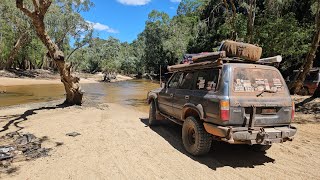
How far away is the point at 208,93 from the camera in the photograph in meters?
5.94

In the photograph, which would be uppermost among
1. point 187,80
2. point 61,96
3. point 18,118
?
point 187,80

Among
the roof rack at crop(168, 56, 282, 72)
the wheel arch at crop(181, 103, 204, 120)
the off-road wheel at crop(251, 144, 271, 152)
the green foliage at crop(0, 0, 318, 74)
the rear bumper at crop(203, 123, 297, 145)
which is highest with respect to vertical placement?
the green foliage at crop(0, 0, 318, 74)

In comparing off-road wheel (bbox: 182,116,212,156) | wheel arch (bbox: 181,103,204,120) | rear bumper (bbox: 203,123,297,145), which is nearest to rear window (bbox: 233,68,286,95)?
rear bumper (bbox: 203,123,297,145)

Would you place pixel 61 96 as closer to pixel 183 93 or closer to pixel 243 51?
pixel 183 93

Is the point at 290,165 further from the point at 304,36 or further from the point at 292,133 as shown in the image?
the point at 304,36

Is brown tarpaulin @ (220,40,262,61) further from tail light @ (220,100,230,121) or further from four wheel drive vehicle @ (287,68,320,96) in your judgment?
four wheel drive vehicle @ (287,68,320,96)

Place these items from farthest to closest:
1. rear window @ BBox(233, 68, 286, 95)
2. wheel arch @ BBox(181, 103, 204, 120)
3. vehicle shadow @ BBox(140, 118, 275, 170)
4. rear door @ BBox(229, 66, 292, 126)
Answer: wheel arch @ BBox(181, 103, 204, 120), vehicle shadow @ BBox(140, 118, 275, 170), rear window @ BBox(233, 68, 286, 95), rear door @ BBox(229, 66, 292, 126)

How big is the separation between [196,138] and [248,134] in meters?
1.18

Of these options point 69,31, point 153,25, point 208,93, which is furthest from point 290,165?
point 153,25

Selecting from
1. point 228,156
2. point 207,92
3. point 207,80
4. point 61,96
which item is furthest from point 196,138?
point 61,96

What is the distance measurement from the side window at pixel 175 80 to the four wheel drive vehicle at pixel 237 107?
41.6 inches

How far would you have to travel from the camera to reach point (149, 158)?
6.07 meters

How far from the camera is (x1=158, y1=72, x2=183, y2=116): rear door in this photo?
779 centimetres

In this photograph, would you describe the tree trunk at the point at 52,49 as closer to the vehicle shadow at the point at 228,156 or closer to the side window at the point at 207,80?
the vehicle shadow at the point at 228,156
